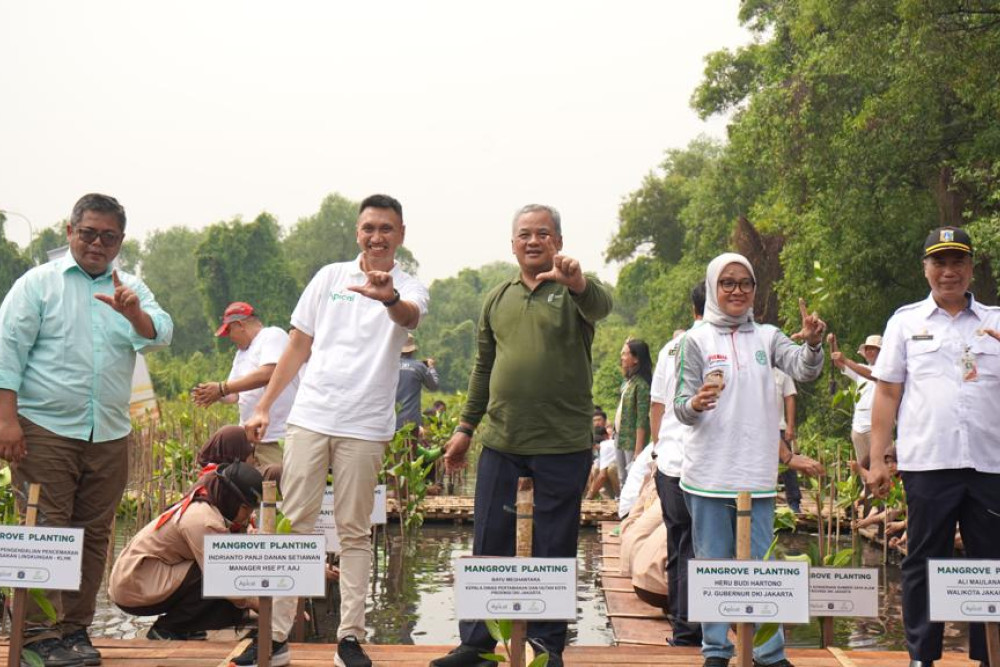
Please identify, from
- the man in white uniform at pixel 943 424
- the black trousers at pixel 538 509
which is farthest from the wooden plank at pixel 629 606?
the man in white uniform at pixel 943 424

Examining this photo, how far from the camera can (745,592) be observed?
4211 millimetres

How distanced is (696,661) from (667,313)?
3458cm

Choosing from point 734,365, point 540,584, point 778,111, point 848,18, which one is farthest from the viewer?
point 778,111

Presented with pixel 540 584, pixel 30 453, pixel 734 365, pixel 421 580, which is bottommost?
pixel 421 580

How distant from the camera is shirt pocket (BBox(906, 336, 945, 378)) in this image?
4.57 m

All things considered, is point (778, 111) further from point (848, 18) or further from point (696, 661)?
point (696, 661)

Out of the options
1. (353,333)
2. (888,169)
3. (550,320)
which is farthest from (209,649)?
(888,169)

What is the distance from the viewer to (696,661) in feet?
16.3

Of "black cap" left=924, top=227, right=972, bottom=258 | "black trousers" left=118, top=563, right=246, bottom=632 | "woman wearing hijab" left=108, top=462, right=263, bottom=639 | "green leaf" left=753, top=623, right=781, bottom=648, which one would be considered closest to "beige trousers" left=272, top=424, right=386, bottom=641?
"woman wearing hijab" left=108, top=462, right=263, bottom=639

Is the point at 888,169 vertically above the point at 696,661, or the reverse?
the point at 888,169

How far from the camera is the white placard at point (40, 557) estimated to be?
4.30 m

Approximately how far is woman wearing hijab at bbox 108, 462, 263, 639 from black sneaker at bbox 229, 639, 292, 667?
989 mm

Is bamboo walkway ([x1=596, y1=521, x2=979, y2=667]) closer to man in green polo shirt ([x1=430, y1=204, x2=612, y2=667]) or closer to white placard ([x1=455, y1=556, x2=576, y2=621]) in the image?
man in green polo shirt ([x1=430, y1=204, x2=612, y2=667])

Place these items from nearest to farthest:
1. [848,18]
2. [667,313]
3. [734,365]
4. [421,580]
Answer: [734,365] → [421,580] → [848,18] → [667,313]
